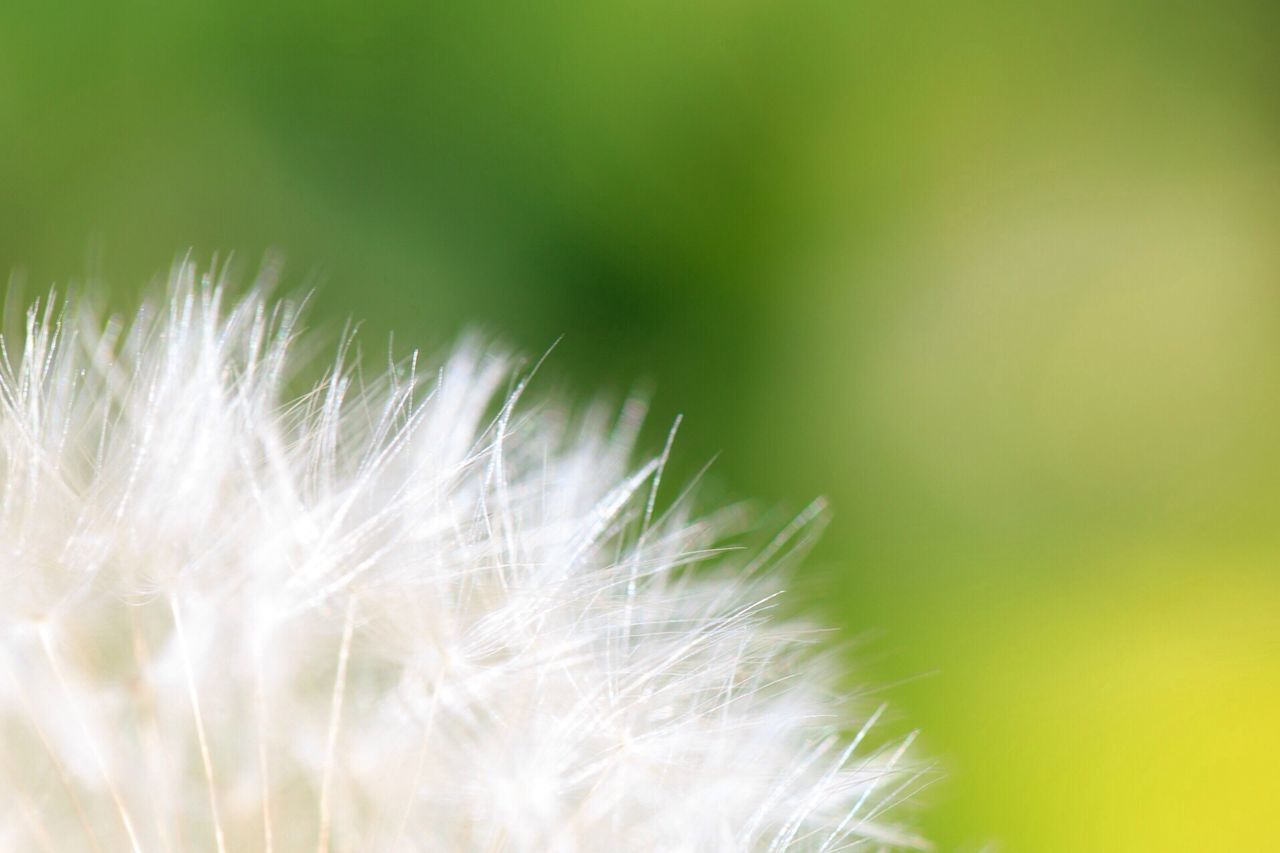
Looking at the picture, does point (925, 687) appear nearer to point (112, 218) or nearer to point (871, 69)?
point (871, 69)

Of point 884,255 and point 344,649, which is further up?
point 884,255

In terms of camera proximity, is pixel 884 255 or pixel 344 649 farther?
pixel 884 255

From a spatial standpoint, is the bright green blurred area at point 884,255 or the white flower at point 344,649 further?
the bright green blurred area at point 884,255

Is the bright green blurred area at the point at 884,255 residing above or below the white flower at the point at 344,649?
above

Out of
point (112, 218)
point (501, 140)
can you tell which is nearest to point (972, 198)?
point (501, 140)
